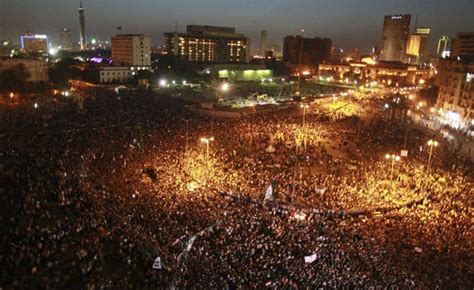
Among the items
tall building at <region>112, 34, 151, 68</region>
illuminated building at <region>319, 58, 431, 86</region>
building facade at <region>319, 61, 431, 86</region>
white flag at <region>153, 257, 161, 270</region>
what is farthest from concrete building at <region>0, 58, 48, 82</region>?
building facade at <region>319, 61, 431, 86</region>

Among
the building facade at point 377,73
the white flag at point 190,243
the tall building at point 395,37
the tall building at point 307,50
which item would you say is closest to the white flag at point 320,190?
the white flag at point 190,243

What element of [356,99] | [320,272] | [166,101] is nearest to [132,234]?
[320,272]

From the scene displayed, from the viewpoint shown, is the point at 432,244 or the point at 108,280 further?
the point at 432,244

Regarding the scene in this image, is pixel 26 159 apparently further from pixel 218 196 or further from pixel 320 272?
pixel 320 272

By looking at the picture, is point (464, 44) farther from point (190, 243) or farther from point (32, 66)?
point (190, 243)

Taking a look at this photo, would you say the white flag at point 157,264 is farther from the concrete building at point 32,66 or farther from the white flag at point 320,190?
the concrete building at point 32,66

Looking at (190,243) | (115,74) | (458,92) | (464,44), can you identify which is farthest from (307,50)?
(190,243)
